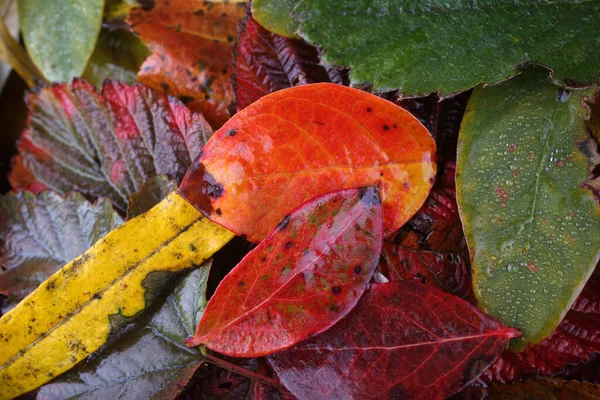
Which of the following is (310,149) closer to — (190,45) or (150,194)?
(150,194)

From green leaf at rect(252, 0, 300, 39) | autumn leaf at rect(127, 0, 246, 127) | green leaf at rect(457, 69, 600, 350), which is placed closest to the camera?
green leaf at rect(457, 69, 600, 350)

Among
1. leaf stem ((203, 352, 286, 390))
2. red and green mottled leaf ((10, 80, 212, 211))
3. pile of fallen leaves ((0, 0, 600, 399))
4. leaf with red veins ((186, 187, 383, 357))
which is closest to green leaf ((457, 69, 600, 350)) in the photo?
pile of fallen leaves ((0, 0, 600, 399))

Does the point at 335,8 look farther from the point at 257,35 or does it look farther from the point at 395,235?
the point at 395,235


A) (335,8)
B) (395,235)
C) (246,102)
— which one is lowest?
(395,235)

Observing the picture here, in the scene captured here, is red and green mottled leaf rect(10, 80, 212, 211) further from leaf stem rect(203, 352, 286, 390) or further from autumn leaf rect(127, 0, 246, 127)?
leaf stem rect(203, 352, 286, 390)

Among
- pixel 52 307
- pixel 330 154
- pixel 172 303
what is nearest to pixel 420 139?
pixel 330 154

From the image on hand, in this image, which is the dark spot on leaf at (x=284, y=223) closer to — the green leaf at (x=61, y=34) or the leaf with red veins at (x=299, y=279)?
the leaf with red veins at (x=299, y=279)
